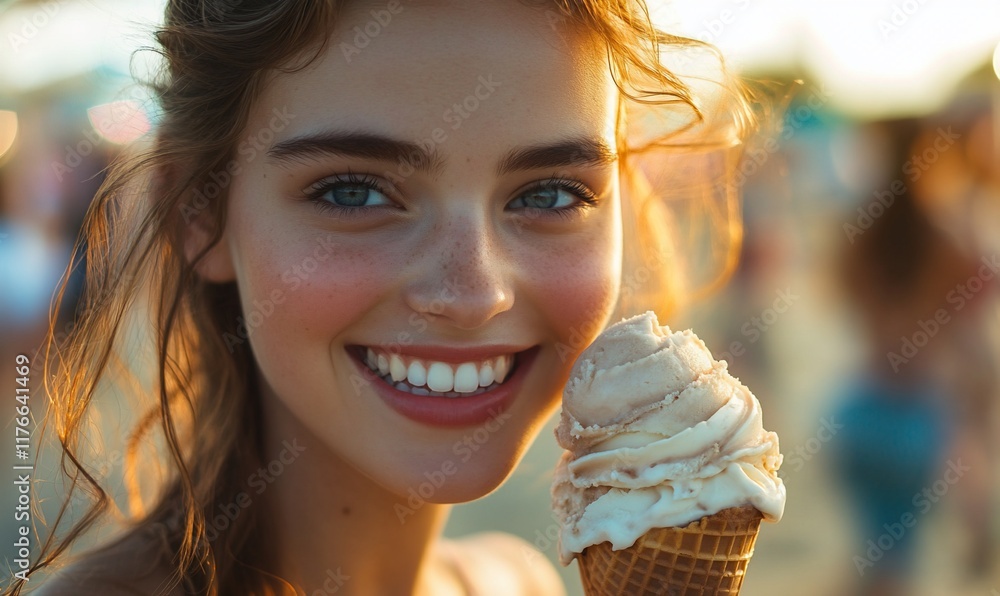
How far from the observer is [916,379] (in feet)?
15.9

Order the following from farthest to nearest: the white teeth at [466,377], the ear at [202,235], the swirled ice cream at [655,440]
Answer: the ear at [202,235] → the white teeth at [466,377] → the swirled ice cream at [655,440]

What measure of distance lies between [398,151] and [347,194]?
0.19m

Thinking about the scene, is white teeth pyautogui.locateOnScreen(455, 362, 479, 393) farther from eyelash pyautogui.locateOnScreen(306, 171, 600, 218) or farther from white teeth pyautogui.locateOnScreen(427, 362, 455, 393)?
eyelash pyautogui.locateOnScreen(306, 171, 600, 218)

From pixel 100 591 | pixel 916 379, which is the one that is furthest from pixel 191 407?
pixel 916 379

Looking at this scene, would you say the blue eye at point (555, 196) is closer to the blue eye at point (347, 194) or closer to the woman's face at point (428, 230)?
the woman's face at point (428, 230)

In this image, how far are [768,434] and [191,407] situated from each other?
1.49m

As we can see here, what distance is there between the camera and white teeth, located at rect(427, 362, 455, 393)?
75.0 inches

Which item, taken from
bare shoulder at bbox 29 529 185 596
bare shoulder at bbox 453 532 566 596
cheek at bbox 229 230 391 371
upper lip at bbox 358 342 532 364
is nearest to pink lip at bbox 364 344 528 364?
upper lip at bbox 358 342 532 364

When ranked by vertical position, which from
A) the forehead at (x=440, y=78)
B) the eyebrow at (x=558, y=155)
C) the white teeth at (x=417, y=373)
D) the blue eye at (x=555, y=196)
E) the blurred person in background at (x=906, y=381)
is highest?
the forehead at (x=440, y=78)

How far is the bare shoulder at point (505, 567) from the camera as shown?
295cm

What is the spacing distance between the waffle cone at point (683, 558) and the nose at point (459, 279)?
0.56 meters

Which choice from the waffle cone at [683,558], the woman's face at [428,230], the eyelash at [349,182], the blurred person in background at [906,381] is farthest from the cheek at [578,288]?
the blurred person in background at [906,381]

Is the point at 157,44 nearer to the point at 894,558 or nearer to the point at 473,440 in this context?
the point at 473,440

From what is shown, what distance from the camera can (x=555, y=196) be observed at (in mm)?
1984
